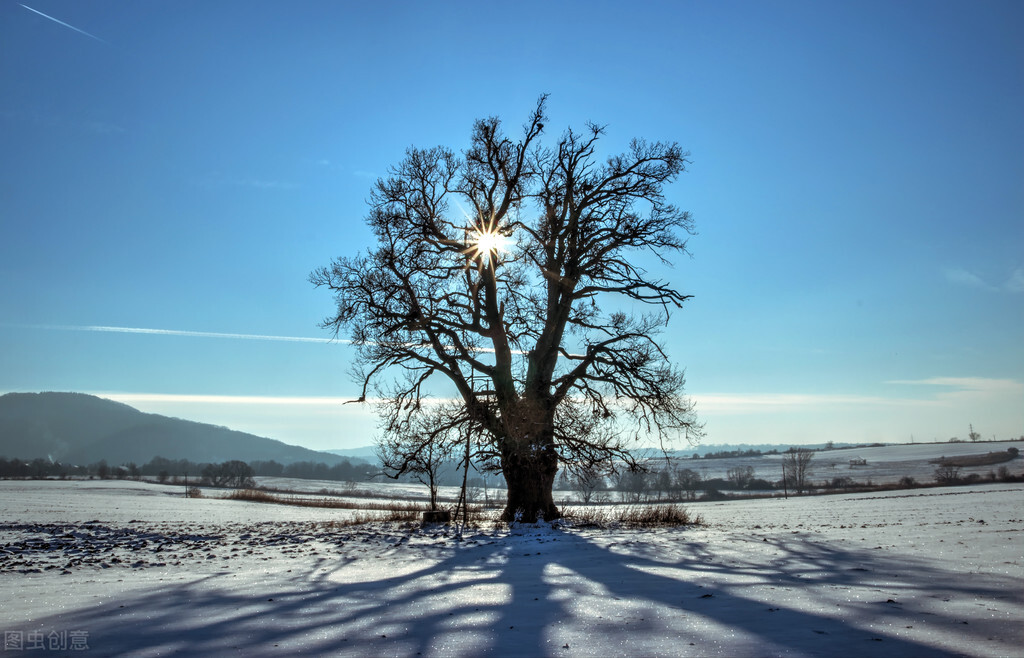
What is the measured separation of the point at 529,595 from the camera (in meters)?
6.39

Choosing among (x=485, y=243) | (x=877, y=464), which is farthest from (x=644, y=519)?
(x=877, y=464)

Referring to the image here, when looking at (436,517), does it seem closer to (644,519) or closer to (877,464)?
(644,519)

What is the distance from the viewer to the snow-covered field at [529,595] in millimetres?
4531

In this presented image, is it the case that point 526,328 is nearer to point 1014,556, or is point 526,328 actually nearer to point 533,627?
point 1014,556

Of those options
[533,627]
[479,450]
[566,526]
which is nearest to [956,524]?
[566,526]

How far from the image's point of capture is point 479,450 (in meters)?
16.9

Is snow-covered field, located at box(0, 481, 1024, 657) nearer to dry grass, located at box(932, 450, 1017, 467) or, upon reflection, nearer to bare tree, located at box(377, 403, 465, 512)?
bare tree, located at box(377, 403, 465, 512)

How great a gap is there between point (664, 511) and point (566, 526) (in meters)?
3.45

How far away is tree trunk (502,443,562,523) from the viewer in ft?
56.2

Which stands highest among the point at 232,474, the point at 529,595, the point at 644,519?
the point at 529,595

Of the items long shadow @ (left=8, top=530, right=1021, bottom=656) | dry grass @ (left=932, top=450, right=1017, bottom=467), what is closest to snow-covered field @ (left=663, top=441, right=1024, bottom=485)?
dry grass @ (left=932, top=450, right=1017, bottom=467)

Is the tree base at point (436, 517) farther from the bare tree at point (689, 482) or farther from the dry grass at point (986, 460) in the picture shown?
the dry grass at point (986, 460)

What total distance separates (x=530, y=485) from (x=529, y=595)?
37.6ft

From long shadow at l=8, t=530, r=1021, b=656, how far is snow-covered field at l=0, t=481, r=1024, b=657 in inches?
1.0
